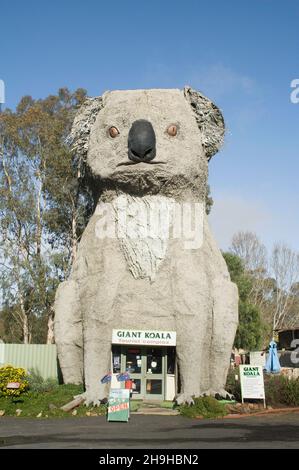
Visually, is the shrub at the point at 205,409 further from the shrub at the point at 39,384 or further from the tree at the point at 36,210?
the tree at the point at 36,210

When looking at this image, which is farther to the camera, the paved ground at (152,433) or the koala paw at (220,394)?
the koala paw at (220,394)

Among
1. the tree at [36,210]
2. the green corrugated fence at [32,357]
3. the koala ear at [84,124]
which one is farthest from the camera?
the tree at [36,210]

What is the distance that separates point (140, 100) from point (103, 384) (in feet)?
24.7

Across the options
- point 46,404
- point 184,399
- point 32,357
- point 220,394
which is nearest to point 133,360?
point 184,399

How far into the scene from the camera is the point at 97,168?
46.1ft

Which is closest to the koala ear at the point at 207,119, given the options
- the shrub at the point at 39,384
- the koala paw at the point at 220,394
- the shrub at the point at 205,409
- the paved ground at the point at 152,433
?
the koala paw at the point at 220,394

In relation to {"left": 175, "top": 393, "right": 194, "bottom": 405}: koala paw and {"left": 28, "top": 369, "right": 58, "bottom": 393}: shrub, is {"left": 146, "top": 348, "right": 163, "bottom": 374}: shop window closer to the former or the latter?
{"left": 175, "top": 393, "right": 194, "bottom": 405}: koala paw

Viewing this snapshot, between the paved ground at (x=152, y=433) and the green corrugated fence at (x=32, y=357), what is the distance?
6.56 m

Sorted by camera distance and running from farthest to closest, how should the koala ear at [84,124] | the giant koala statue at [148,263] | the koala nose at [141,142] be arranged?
Result: the koala ear at [84,124] → the giant koala statue at [148,263] → the koala nose at [141,142]

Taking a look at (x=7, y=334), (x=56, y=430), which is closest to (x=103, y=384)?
(x=56, y=430)

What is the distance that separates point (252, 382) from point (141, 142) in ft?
22.3

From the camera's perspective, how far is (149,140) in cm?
1323

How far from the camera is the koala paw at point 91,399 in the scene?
1277cm
